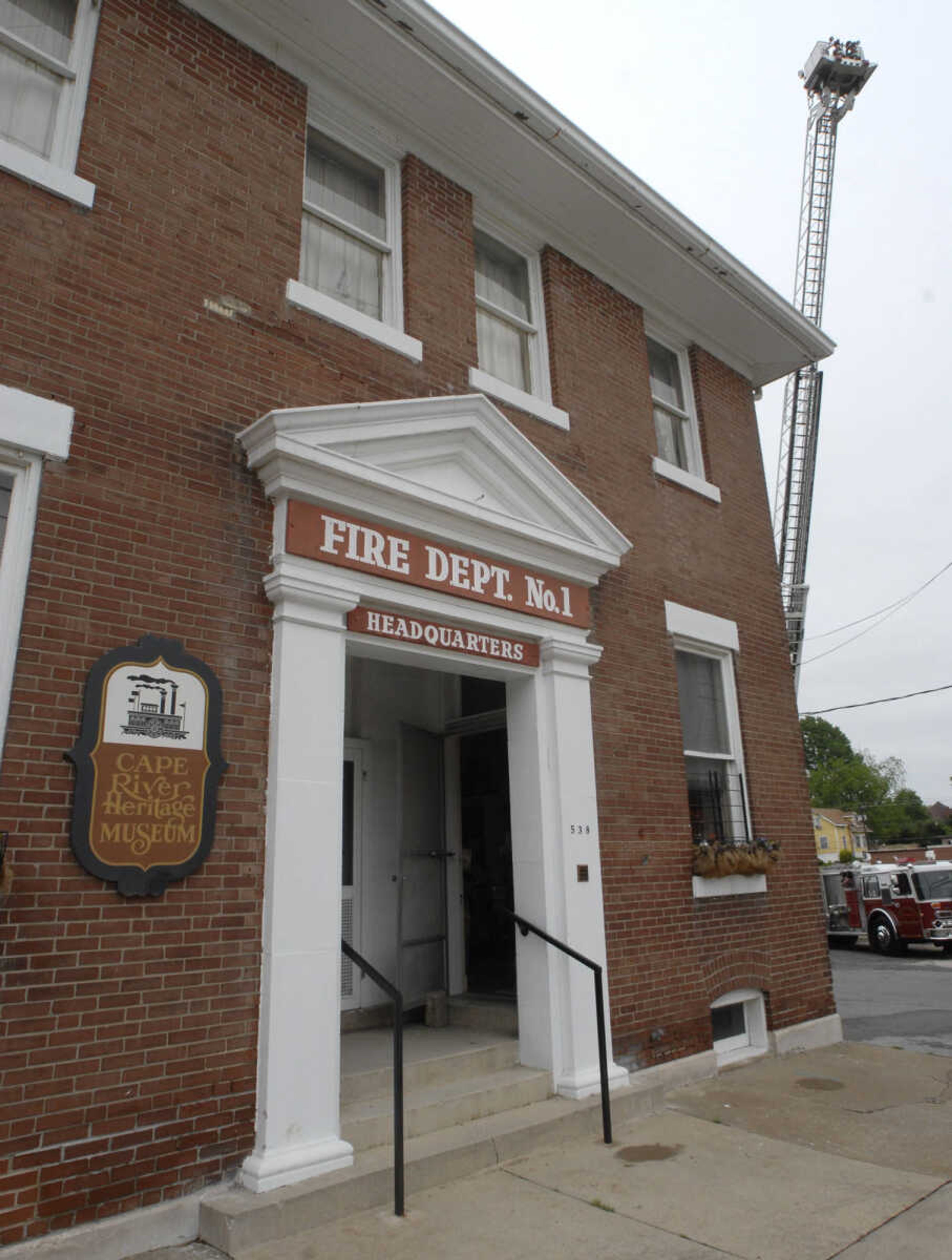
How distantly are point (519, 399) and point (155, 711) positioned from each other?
13.5 ft

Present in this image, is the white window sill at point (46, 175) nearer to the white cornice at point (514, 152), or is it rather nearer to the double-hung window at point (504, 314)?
the white cornice at point (514, 152)

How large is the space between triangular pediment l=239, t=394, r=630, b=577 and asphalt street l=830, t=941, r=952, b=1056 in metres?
6.17

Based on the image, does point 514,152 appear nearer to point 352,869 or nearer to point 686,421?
point 686,421

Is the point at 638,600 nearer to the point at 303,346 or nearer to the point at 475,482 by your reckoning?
the point at 475,482

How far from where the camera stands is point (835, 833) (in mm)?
73875

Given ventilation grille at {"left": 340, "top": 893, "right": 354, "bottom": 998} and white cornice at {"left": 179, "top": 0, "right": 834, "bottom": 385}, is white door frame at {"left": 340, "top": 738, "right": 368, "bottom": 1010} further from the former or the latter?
white cornice at {"left": 179, "top": 0, "right": 834, "bottom": 385}

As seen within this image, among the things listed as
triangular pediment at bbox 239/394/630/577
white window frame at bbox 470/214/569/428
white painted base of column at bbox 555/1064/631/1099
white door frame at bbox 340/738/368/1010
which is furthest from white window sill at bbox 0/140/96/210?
white painted base of column at bbox 555/1064/631/1099

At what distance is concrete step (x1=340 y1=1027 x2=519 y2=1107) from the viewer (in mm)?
5078

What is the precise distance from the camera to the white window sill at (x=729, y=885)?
7230 mm

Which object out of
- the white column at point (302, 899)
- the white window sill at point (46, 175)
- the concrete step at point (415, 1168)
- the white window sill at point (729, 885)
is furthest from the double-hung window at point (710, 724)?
the white window sill at point (46, 175)

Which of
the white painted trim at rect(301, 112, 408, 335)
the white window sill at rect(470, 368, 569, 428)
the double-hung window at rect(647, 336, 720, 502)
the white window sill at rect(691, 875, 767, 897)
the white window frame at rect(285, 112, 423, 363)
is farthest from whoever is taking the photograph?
the double-hung window at rect(647, 336, 720, 502)

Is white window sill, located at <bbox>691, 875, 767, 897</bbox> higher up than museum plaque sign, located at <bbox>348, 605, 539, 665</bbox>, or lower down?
lower down

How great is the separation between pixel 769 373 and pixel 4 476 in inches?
352

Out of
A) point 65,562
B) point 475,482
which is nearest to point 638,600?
point 475,482
